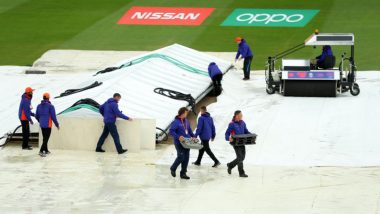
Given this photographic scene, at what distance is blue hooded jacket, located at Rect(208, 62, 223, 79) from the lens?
3138cm

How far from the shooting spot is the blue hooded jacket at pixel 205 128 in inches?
910

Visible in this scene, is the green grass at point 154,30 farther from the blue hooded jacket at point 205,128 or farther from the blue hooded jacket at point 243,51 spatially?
the blue hooded jacket at point 205,128

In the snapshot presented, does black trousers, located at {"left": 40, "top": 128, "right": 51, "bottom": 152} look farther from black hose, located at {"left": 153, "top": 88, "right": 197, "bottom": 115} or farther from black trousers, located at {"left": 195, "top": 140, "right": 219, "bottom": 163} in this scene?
black hose, located at {"left": 153, "top": 88, "right": 197, "bottom": 115}

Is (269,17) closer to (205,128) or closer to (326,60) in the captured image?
(326,60)

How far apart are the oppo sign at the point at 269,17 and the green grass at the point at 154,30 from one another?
1.31ft

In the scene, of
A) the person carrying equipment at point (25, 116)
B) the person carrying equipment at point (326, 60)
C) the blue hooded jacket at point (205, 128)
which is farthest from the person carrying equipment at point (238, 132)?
the person carrying equipment at point (326, 60)

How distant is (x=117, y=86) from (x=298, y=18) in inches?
709

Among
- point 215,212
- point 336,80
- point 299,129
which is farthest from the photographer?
point 336,80

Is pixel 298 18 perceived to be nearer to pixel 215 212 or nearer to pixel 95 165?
pixel 95 165

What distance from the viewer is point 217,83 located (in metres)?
31.6

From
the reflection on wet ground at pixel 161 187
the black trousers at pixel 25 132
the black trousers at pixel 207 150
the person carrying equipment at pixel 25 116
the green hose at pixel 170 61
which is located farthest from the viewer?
the green hose at pixel 170 61

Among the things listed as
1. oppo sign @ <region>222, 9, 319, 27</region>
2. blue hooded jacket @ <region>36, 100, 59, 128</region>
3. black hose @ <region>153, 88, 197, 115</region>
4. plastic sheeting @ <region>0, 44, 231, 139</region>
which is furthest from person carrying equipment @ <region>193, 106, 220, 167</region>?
oppo sign @ <region>222, 9, 319, 27</region>

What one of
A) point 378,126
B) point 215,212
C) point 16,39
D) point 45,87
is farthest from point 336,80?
point 16,39

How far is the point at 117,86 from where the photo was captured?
28.1m
